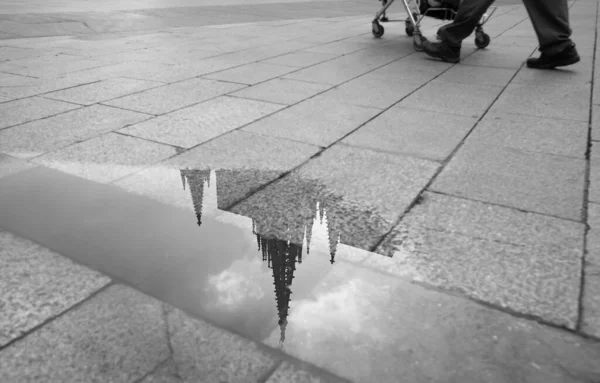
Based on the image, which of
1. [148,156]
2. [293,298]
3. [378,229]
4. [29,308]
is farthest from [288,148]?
[29,308]

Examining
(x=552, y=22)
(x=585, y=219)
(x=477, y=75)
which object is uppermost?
(x=552, y=22)

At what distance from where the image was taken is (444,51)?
5.48m

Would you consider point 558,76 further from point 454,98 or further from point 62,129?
point 62,129

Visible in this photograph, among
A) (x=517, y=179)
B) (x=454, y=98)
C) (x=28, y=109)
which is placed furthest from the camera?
(x=454, y=98)

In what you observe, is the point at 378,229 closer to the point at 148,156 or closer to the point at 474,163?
the point at 474,163

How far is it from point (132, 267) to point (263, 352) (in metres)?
0.68

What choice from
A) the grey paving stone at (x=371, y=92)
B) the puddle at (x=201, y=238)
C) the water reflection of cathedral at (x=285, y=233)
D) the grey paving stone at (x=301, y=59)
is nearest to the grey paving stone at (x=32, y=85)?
the puddle at (x=201, y=238)

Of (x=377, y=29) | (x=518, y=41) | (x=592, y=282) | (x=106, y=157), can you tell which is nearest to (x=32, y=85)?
(x=106, y=157)

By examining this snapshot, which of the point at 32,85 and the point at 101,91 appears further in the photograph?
the point at 32,85

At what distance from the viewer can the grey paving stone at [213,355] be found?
4.39ft

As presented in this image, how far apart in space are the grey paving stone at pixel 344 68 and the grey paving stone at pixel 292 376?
362 cm

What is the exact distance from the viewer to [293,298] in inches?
65.7

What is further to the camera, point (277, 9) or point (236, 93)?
point (277, 9)

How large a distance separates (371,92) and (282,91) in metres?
0.76
